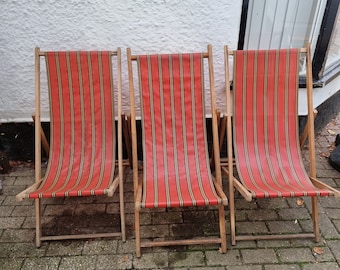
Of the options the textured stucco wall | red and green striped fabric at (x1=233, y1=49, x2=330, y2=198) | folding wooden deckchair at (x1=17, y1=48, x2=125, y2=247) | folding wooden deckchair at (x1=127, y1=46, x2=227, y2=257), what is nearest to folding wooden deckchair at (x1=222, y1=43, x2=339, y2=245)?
red and green striped fabric at (x1=233, y1=49, x2=330, y2=198)

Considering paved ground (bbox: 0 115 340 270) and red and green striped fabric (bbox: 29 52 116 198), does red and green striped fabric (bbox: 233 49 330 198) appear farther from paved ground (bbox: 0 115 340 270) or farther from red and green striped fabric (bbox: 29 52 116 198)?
red and green striped fabric (bbox: 29 52 116 198)

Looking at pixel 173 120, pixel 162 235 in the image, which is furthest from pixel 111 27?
pixel 162 235

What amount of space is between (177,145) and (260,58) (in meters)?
0.97

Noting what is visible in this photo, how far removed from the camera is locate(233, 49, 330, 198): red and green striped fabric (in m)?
2.46

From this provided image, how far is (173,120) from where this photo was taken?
8.33ft

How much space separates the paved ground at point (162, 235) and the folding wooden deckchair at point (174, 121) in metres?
0.27

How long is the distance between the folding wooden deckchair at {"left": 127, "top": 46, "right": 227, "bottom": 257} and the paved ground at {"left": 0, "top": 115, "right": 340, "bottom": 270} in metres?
0.27

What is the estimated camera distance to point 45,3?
251 cm

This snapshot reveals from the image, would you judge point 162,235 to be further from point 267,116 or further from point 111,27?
point 111,27

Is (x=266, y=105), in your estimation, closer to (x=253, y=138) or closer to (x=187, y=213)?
(x=253, y=138)

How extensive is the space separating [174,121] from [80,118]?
0.80m

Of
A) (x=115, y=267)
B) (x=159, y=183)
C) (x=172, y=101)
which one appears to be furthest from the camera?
(x=172, y=101)

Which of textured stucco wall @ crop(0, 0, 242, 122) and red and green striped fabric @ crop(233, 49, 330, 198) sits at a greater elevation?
textured stucco wall @ crop(0, 0, 242, 122)

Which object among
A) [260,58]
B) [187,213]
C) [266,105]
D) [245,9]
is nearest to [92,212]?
[187,213]
